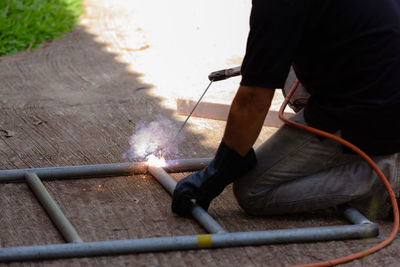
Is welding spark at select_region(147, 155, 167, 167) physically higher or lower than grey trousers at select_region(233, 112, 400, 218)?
lower

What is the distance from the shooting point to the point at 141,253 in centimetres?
223

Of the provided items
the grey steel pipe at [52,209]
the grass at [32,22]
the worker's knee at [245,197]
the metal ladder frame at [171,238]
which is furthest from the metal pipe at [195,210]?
the grass at [32,22]

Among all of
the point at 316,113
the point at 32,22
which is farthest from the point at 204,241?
the point at 32,22

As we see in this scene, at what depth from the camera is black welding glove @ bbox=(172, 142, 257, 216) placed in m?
2.41

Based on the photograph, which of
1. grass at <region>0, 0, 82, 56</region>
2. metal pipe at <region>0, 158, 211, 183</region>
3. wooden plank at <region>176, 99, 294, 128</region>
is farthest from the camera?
grass at <region>0, 0, 82, 56</region>

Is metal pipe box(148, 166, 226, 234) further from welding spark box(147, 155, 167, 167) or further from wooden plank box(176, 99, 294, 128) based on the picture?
wooden plank box(176, 99, 294, 128)

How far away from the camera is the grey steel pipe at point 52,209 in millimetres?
2270

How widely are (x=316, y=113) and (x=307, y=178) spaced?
0.30 meters

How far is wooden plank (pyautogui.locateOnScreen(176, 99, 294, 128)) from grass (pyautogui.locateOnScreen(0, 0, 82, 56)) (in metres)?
1.88

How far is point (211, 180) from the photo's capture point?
96.3 inches

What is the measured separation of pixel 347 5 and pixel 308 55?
9.9 inches

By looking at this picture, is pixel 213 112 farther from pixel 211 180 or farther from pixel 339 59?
pixel 339 59

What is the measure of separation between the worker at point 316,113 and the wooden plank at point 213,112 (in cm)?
106

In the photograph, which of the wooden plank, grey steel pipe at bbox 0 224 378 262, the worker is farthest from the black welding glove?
the wooden plank
